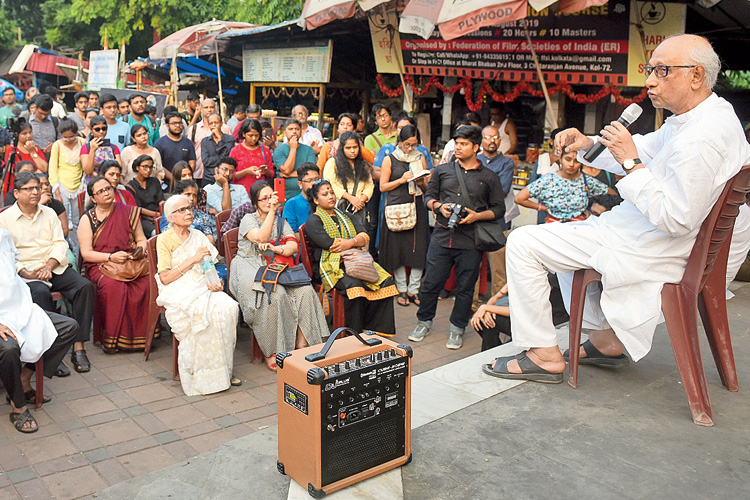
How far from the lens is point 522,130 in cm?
977

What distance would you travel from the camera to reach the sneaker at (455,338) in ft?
18.8

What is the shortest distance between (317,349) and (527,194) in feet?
12.2

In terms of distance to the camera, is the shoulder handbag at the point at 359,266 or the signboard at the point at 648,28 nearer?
the shoulder handbag at the point at 359,266

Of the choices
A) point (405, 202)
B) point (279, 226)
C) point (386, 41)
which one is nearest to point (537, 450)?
point (279, 226)

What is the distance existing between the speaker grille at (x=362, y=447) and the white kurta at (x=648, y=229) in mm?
1054

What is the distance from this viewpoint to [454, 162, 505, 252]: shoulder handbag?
5.69 metres

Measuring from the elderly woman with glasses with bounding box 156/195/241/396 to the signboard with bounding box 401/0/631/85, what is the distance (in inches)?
177

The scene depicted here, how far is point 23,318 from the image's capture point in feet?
13.9

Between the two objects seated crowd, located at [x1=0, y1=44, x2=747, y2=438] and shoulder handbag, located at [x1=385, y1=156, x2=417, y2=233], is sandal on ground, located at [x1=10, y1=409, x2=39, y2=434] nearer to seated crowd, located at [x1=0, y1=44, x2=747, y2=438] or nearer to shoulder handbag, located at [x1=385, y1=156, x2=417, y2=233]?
seated crowd, located at [x1=0, y1=44, x2=747, y2=438]

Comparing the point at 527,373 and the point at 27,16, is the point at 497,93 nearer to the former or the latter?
the point at 527,373

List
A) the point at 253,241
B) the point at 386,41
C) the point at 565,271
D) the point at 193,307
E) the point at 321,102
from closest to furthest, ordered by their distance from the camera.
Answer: the point at 565,271
the point at 193,307
the point at 253,241
the point at 386,41
the point at 321,102

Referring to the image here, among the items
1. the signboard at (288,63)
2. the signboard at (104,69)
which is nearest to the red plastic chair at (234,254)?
the signboard at (288,63)

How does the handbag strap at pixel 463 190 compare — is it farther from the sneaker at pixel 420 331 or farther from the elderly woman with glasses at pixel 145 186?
→ the elderly woman with glasses at pixel 145 186

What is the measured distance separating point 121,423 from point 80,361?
1049 mm
